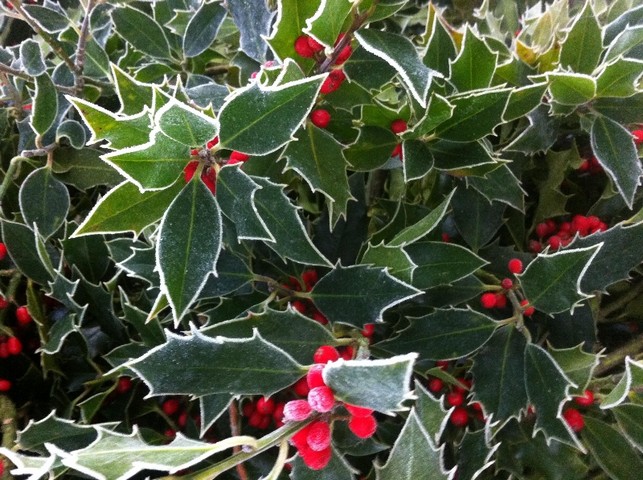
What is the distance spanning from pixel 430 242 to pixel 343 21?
27 cm

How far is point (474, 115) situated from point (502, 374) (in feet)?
0.99

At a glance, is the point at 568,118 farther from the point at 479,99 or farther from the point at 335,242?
the point at 335,242

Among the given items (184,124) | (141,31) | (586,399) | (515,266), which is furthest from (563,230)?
(141,31)

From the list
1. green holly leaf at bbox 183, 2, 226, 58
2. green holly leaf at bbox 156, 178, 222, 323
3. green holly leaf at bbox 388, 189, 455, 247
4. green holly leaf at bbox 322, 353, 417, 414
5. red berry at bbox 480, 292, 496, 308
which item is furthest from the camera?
green holly leaf at bbox 183, 2, 226, 58

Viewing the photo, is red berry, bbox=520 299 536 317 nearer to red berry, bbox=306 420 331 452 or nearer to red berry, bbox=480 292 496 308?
red berry, bbox=480 292 496 308

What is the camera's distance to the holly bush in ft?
1.68

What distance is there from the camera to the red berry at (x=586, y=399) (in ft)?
2.24

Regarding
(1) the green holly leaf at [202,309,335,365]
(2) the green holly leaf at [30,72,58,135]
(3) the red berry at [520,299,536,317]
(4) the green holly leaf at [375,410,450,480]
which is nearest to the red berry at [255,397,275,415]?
(1) the green holly leaf at [202,309,335,365]

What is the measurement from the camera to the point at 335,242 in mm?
748

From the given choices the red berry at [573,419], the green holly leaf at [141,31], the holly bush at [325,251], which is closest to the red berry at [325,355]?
the holly bush at [325,251]

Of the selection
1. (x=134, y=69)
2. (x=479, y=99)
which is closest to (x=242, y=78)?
(x=134, y=69)

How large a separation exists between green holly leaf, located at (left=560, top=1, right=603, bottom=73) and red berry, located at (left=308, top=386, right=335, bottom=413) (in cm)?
53

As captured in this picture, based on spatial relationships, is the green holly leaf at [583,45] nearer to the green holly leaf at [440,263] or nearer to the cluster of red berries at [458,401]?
the green holly leaf at [440,263]

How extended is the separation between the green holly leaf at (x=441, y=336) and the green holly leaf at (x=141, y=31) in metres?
0.56
